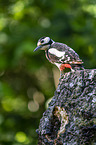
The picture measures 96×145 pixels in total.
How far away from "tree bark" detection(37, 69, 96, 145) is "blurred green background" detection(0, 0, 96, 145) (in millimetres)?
3818

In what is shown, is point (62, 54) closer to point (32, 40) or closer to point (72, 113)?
point (72, 113)

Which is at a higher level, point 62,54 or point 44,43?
point 44,43

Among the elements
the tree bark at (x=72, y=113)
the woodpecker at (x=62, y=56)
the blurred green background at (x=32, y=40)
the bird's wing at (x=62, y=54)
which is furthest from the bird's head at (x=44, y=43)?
the blurred green background at (x=32, y=40)

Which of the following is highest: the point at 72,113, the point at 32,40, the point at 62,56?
the point at 32,40

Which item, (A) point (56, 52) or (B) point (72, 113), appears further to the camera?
(A) point (56, 52)

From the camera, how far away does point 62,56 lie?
13.9 ft

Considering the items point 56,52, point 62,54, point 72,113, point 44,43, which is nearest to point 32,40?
point 44,43

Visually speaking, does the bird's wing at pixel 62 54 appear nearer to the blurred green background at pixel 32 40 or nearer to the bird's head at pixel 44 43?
the bird's head at pixel 44 43

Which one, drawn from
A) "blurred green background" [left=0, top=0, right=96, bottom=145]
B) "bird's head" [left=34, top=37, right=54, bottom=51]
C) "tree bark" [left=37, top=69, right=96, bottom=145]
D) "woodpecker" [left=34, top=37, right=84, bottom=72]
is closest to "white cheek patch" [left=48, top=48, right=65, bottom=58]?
"woodpecker" [left=34, top=37, right=84, bottom=72]

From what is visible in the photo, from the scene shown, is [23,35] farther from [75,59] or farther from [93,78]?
[93,78]

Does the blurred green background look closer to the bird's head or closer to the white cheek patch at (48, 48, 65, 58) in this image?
the bird's head

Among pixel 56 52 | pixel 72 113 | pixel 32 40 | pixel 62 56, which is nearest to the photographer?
pixel 72 113

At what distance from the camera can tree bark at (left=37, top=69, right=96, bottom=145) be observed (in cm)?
334

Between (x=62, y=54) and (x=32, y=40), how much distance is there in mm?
4004
